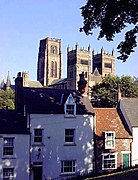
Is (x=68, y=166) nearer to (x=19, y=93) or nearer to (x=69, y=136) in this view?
(x=69, y=136)

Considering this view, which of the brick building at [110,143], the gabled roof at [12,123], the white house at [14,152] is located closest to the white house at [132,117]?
the brick building at [110,143]

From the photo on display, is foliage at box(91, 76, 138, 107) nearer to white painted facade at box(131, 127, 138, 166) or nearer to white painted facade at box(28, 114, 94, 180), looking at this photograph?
white painted facade at box(131, 127, 138, 166)

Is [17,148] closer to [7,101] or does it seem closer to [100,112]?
[100,112]

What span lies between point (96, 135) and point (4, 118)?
1008 cm

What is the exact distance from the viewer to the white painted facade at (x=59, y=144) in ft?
130

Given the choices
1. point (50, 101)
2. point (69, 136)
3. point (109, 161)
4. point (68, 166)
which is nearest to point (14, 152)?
point (68, 166)

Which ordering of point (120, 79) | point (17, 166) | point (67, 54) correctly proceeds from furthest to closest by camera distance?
1. point (67, 54)
2. point (120, 79)
3. point (17, 166)

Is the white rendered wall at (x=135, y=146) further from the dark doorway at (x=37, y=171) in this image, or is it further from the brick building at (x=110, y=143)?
the dark doorway at (x=37, y=171)

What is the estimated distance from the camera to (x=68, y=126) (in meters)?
41.3

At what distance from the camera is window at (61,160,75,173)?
40.5 m

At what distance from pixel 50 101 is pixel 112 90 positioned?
4773cm

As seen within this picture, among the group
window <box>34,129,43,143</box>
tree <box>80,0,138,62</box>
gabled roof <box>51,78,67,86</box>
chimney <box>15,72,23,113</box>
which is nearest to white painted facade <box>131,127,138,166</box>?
window <box>34,129,43,143</box>

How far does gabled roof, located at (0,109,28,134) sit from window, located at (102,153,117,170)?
950cm

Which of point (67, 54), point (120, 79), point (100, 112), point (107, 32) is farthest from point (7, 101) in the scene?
point (67, 54)
